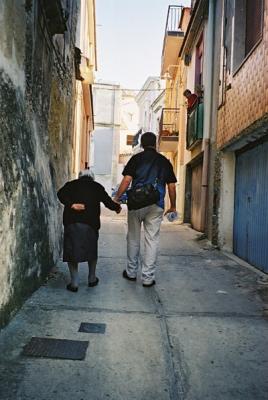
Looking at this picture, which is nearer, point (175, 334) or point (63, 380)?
point (63, 380)

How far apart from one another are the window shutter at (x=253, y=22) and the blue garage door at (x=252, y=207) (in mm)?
1808

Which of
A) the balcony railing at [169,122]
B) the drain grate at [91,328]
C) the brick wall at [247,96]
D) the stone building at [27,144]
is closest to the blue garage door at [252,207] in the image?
the brick wall at [247,96]

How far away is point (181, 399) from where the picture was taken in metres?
2.39

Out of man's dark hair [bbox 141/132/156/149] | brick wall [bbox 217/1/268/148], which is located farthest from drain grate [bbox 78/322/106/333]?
brick wall [bbox 217/1/268/148]

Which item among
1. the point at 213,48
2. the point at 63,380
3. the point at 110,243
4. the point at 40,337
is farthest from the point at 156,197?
the point at 213,48

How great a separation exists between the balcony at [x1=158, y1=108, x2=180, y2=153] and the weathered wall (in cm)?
1023

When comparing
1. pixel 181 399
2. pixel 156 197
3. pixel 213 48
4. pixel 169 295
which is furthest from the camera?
pixel 213 48

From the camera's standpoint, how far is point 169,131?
16.6m

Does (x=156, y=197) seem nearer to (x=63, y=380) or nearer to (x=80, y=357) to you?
(x=80, y=357)

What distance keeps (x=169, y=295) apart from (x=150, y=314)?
689 millimetres

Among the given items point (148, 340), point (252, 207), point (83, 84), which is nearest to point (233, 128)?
point (252, 207)

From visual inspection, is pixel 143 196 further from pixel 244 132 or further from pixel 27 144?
pixel 244 132

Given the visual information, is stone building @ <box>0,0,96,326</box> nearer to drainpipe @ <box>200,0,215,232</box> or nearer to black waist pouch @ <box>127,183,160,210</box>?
black waist pouch @ <box>127,183,160,210</box>

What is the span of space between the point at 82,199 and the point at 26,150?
94cm
